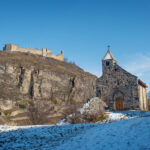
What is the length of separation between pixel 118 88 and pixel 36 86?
39.5 m

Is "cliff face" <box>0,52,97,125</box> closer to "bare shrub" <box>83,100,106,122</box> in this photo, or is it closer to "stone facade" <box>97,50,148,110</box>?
"stone facade" <box>97,50,148,110</box>

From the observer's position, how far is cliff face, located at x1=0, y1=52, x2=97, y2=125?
149ft

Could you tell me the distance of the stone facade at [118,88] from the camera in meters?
20.9

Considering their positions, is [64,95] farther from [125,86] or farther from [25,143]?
[25,143]

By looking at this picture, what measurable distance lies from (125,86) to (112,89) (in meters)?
1.58

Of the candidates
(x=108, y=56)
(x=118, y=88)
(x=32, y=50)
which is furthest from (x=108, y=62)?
(x=32, y=50)

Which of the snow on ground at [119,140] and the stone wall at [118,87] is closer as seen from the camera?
the snow on ground at [119,140]

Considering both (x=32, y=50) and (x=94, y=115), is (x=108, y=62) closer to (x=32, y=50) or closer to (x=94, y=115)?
(x=94, y=115)

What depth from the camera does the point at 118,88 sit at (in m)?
21.8

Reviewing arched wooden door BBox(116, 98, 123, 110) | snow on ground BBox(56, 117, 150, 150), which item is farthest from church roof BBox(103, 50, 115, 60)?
snow on ground BBox(56, 117, 150, 150)

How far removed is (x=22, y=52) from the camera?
236 feet

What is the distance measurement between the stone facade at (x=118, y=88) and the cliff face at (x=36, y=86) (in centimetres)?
1958

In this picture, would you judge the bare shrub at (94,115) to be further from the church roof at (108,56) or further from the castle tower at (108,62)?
the church roof at (108,56)

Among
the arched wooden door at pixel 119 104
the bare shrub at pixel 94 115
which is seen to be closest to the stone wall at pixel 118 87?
the arched wooden door at pixel 119 104
